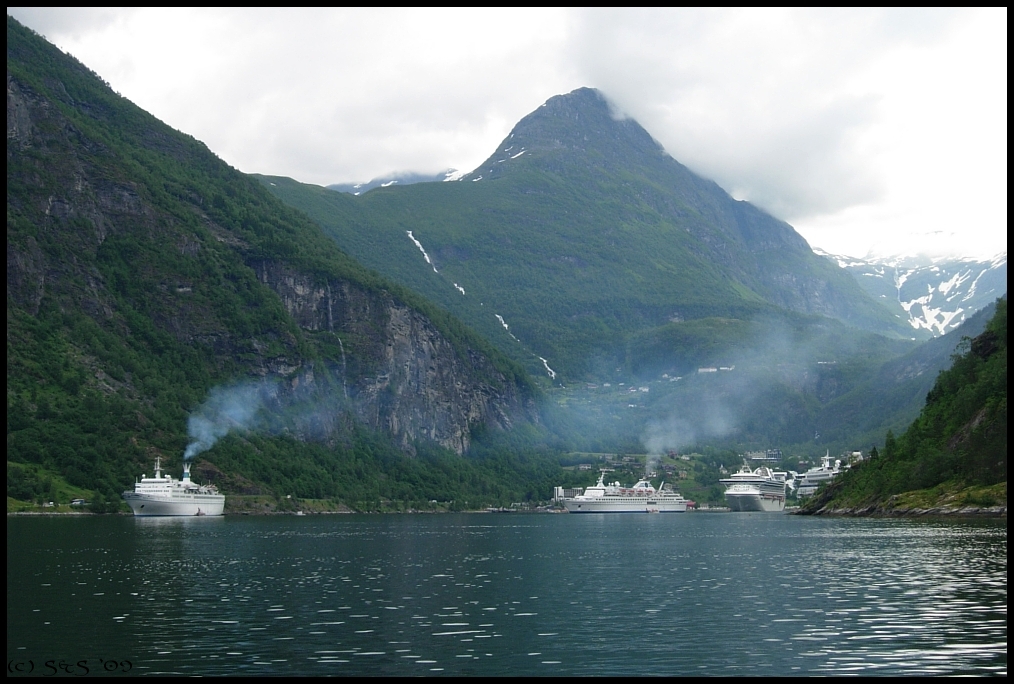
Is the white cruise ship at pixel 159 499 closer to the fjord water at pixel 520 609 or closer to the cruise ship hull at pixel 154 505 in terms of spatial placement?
the cruise ship hull at pixel 154 505

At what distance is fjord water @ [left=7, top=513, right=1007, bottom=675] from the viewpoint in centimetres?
4269

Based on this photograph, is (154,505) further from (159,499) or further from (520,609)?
(520,609)

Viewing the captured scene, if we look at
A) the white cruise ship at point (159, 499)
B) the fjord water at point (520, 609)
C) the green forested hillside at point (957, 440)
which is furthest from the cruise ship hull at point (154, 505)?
the green forested hillside at point (957, 440)

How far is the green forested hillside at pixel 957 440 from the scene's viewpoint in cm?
13275

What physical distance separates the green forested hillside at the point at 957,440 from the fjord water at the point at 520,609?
35077 millimetres

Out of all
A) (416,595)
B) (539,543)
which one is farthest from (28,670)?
(539,543)

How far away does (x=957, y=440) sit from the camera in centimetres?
14425

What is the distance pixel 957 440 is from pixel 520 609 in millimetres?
104200

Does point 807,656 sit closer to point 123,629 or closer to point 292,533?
point 123,629

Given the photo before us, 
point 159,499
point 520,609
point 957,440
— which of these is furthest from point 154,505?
point 520,609

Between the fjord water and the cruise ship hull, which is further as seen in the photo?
the cruise ship hull

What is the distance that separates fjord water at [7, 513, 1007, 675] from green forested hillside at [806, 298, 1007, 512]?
35077 mm

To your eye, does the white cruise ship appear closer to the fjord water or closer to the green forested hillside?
the fjord water

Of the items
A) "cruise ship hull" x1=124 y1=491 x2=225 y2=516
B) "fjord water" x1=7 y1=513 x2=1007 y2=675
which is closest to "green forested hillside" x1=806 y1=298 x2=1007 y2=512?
"fjord water" x1=7 y1=513 x2=1007 y2=675
